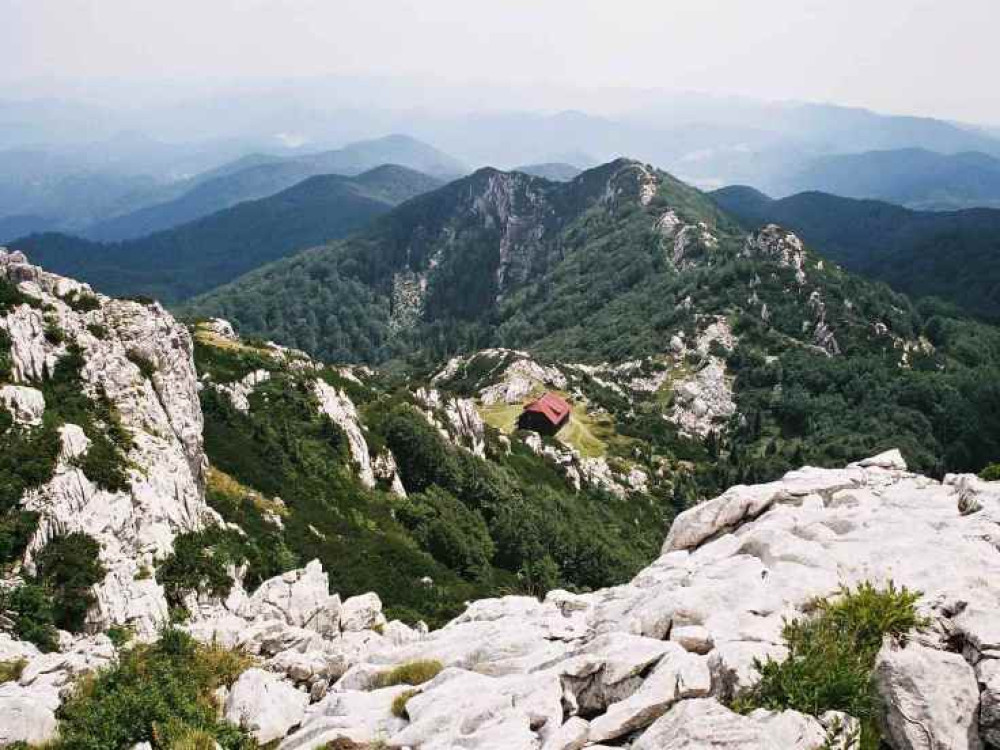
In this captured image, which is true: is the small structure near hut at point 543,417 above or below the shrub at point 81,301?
below

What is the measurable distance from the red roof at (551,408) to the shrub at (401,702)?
463ft

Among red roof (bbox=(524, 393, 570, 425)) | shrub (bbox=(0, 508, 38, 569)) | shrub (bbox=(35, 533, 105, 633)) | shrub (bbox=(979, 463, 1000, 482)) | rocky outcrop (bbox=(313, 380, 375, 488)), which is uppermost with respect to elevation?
shrub (bbox=(979, 463, 1000, 482))

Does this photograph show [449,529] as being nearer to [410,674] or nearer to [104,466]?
[104,466]

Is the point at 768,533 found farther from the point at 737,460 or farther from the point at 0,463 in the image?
the point at 737,460

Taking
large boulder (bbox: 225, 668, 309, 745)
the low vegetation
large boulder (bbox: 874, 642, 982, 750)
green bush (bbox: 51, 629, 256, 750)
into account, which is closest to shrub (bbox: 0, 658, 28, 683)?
green bush (bbox: 51, 629, 256, 750)

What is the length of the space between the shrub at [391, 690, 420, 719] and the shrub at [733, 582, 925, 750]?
27.9ft

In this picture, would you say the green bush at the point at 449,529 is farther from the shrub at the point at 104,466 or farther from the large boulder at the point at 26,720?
the large boulder at the point at 26,720

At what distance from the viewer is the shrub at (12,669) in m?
21.5

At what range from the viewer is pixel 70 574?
31.9 m

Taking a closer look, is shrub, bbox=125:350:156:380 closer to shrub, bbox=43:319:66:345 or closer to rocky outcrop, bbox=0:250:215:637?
rocky outcrop, bbox=0:250:215:637

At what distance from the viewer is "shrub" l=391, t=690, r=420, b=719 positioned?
55.8 ft

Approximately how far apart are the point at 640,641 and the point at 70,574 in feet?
93.2


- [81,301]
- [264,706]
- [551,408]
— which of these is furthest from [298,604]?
[551,408]

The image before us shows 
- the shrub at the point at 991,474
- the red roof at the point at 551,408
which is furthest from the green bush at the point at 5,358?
the red roof at the point at 551,408
